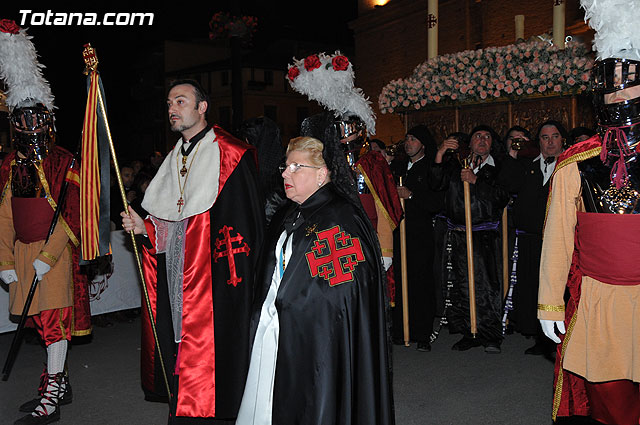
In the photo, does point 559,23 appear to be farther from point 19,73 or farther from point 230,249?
point 19,73

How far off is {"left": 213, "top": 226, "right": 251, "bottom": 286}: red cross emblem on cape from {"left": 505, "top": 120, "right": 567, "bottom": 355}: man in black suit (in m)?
3.32

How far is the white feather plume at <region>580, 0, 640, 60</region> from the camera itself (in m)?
2.95

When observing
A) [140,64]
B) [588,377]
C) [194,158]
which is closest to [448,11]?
[194,158]

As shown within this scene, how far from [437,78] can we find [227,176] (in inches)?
139

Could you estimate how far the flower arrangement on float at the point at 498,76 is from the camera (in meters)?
5.89

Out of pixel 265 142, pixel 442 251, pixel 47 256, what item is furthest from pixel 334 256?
pixel 442 251

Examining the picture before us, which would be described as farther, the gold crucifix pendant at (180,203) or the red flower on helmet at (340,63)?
the red flower on helmet at (340,63)

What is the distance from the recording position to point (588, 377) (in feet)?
10.1

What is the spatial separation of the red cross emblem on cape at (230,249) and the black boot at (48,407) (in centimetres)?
176

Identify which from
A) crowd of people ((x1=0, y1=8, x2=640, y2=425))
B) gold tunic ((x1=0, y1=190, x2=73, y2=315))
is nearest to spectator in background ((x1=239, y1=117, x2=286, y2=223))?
crowd of people ((x1=0, y1=8, x2=640, y2=425))

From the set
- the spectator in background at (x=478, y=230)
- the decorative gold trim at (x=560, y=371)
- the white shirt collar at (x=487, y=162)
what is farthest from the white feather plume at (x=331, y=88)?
the decorative gold trim at (x=560, y=371)

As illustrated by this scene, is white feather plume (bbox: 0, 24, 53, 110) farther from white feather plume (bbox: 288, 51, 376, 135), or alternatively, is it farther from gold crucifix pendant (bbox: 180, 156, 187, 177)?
white feather plume (bbox: 288, 51, 376, 135)

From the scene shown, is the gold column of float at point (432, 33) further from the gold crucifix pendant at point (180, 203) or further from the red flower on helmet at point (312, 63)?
the gold crucifix pendant at point (180, 203)

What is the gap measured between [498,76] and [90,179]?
14.1 feet
